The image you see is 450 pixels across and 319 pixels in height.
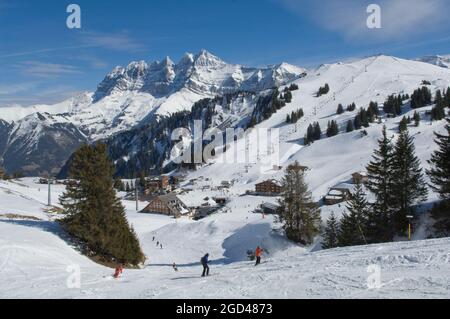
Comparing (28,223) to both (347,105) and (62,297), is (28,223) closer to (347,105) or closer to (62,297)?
(62,297)

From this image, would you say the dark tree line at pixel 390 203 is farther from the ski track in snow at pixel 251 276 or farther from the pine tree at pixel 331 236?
the ski track in snow at pixel 251 276

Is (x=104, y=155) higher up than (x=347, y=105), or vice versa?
(x=347, y=105)

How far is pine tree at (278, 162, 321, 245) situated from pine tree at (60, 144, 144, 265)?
1789 centimetres

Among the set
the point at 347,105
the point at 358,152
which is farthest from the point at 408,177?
the point at 347,105

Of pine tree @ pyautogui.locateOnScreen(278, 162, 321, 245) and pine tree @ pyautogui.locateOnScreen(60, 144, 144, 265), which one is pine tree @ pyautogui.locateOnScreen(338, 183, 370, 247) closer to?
pine tree @ pyautogui.locateOnScreen(278, 162, 321, 245)

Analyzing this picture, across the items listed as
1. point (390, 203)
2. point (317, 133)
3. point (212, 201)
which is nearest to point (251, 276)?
point (390, 203)

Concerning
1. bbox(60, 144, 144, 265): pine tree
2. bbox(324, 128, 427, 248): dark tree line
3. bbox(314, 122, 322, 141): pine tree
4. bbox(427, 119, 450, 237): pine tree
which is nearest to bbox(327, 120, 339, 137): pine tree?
bbox(314, 122, 322, 141): pine tree

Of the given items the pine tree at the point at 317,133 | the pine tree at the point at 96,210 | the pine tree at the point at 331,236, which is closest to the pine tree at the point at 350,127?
the pine tree at the point at 317,133

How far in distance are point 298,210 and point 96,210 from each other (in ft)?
71.5

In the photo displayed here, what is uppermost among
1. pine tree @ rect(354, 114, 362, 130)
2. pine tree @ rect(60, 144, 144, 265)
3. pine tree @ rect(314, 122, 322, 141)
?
pine tree @ rect(354, 114, 362, 130)

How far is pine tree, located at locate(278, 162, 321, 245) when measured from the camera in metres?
45.2
